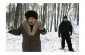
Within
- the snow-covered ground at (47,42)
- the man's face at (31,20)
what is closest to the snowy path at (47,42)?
the snow-covered ground at (47,42)

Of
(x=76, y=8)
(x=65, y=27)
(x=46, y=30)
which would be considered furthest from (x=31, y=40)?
(x=76, y=8)

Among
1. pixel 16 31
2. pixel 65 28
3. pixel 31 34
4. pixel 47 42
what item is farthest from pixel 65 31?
pixel 16 31

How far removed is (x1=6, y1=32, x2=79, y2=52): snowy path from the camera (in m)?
3.17

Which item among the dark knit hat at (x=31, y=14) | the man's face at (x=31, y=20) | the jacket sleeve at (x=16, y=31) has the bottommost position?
the jacket sleeve at (x=16, y=31)

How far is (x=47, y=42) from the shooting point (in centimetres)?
318

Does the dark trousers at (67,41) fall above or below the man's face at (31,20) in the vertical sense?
below

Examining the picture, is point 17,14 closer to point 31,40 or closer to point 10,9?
point 10,9

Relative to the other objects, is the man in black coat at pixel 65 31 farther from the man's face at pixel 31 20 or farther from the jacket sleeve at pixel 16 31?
the jacket sleeve at pixel 16 31

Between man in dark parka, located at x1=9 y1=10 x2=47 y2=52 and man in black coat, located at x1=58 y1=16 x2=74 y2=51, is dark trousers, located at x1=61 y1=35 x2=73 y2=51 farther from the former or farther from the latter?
man in dark parka, located at x1=9 y1=10 x2=47 y2=52

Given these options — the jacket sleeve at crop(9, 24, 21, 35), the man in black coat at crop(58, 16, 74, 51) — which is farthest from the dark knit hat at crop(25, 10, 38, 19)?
the man in black coat at crop(58, 16, 74, 51)

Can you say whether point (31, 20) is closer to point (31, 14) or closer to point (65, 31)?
point (31, 14)

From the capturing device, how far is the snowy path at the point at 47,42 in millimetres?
3170

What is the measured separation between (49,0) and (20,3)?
30 centimetres

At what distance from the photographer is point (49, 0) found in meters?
3.18
